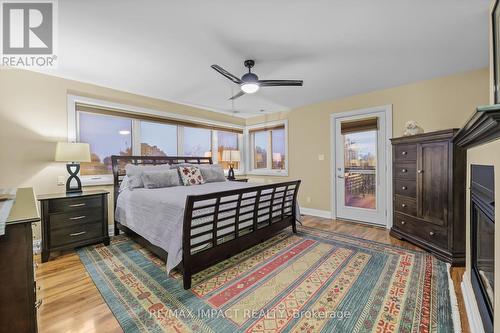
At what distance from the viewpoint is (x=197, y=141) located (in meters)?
4.96

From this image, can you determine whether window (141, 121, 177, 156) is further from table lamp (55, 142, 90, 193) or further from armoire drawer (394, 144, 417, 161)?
armoire drawer (394, 144, 417, 161)

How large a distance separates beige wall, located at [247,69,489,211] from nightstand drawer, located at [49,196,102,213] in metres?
3.63

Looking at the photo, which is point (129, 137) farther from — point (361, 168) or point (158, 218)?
point (361, 168)

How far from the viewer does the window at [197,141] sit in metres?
4.72

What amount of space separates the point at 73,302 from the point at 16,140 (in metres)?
2.26

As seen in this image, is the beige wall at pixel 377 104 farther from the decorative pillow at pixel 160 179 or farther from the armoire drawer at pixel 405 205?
the decorative pillow at pixel 160 179

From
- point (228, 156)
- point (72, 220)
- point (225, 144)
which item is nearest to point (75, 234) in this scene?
point (72, 220)

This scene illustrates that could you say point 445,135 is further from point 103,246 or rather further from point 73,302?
point 103,246

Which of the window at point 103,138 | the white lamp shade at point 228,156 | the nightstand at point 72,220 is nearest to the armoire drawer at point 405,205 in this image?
the white lamp shade at point 228,156

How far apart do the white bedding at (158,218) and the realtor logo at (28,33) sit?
187 cm

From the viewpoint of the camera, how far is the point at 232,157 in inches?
201

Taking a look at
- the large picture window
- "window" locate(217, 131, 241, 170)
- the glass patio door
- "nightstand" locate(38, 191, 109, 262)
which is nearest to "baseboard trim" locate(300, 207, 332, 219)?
the glass patio door

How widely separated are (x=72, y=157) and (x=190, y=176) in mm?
1602

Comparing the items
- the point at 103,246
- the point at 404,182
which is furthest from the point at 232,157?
the point at 404,182
